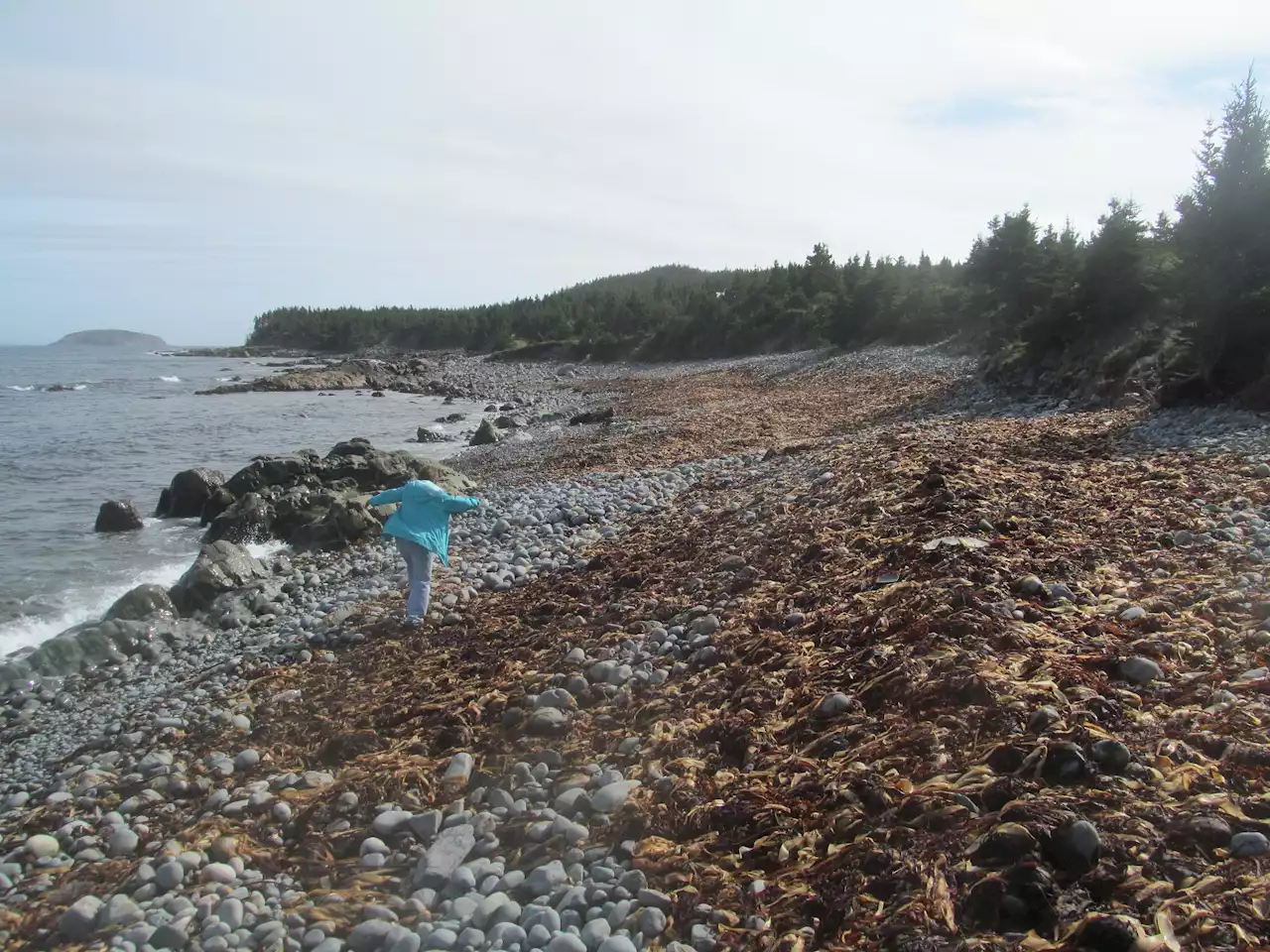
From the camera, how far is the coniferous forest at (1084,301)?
1398 centimetres

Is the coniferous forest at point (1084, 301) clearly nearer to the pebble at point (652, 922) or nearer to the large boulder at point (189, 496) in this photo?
the pebble at point (652, 922)

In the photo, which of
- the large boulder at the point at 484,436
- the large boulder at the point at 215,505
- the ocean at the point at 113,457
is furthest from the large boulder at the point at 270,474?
the large boulder at the point at 484,436

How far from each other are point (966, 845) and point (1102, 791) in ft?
2.22

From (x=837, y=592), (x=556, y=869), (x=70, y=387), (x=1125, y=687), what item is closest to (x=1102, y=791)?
(x=1125, y=687)

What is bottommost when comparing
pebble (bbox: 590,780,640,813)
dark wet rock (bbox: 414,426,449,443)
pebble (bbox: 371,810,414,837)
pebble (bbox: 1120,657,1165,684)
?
pebble (bbox: 371,810,414,837)

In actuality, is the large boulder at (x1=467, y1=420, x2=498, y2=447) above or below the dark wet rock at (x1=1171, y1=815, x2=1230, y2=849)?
above

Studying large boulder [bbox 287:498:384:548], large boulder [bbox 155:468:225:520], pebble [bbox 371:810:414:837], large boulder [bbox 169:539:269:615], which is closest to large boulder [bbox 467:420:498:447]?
large boulder [bbox 155:468:225:520]

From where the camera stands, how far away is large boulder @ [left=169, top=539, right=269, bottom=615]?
10328 millimetres

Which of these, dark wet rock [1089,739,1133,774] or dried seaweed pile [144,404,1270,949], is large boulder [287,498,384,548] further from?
dark wet rock [1089,739,1133,774]

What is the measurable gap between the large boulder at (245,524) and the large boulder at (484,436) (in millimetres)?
11873

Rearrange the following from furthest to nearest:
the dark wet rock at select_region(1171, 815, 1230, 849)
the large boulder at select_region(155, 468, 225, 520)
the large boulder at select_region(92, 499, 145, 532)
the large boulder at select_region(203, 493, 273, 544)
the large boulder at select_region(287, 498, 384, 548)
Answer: the large boulder at select_region(155, 468, 225, 520) < the large boulder at select_region(92, 499, 145, 532) < the large boulder at select_region(203, 493, 273, 544) < the large boulder at select_region(287, 498, 384, 548) < the dark wet rock at select_region(1171, 815, 1230, 849)

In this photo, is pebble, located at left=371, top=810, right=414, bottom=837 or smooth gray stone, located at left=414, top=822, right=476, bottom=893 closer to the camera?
smooth gray stone, located at left=414, top=822, right=476, bottom=893

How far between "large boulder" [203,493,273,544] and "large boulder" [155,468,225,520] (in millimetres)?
3350

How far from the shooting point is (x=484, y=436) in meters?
27.3
